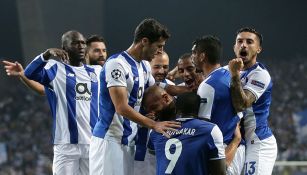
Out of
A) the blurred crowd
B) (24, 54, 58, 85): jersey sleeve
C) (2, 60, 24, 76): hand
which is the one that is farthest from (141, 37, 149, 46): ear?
the blurred crowd

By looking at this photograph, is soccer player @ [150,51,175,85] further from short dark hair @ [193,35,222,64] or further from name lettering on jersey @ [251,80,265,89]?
short dark hair @ [193,35,222,64]

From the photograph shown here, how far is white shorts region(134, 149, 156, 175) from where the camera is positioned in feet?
16.3

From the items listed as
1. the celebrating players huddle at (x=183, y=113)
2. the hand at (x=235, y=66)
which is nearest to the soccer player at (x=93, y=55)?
the celebrating players huddle at (x=183, y=113)

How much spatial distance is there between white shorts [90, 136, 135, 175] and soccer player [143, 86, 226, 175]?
0.57 m

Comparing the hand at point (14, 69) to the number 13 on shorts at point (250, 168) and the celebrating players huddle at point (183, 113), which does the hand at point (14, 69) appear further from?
the number 13 on shorts at point (250, 168)

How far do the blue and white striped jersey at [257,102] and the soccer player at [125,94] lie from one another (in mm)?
757

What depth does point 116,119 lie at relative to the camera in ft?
14.2

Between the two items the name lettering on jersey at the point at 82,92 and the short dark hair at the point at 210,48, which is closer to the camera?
the short dark hair at the point at 210,48

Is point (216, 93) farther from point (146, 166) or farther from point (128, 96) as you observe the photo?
point (146, 166)

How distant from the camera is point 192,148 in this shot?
3.69 m

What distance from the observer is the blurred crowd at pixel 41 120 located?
623 inches

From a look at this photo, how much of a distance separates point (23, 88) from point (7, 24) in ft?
7.13

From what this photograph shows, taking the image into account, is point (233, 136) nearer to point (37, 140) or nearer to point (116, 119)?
point (116, 119)

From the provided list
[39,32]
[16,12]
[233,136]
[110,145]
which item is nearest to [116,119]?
[110,145]
